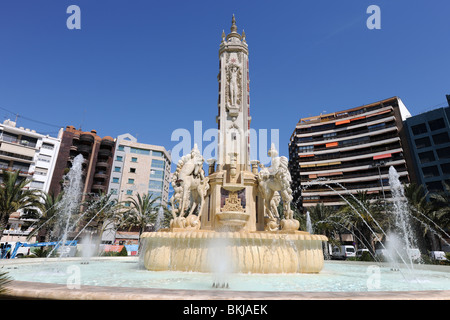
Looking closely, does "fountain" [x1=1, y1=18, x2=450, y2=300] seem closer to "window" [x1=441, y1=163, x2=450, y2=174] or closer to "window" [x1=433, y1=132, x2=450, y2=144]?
"window" [x1=441, y1=163, x2=450, y2=174]

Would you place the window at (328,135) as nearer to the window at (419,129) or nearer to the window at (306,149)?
the window at (306,149)

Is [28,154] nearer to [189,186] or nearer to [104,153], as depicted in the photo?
[104,153]

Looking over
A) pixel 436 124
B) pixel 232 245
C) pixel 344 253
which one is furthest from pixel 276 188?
pixel 436 124

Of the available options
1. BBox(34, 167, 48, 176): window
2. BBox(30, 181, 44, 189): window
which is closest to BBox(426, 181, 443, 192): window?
BBox(30, 181, 44, 189): window

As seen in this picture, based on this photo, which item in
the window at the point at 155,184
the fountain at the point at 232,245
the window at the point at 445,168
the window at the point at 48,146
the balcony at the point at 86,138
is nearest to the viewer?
the fountain at the point at 232,245

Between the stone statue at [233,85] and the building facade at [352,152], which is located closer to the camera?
the stone statue at [233,85]

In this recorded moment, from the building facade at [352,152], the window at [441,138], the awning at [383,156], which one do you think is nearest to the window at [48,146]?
the building facade at [352,152]

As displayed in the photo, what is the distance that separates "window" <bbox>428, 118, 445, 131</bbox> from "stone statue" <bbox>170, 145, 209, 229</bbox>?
54.3m

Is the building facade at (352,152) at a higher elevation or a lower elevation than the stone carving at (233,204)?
higher

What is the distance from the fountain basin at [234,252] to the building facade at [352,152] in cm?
4613

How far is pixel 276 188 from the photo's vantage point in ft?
35.9

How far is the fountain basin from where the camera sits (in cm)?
859

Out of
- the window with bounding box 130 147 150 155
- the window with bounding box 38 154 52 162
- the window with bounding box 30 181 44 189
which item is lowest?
the window with bounding box 30 181 44 189

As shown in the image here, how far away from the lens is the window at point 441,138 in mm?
46562
